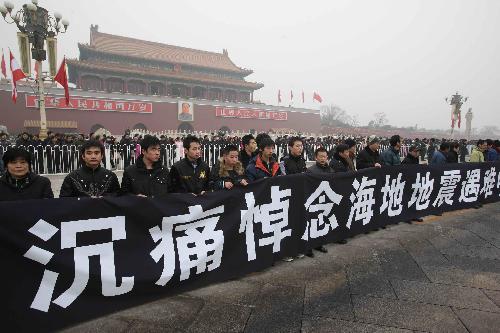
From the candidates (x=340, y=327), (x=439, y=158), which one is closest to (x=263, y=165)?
(x=340, y=327)

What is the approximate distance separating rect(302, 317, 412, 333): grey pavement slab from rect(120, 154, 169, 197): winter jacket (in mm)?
1851

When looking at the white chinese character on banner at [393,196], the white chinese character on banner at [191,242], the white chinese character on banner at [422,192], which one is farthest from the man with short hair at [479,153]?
the white chinese character on banner at [191,242]

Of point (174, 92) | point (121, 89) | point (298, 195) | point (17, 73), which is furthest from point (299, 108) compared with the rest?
point (298, 195)

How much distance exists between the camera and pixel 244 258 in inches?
127

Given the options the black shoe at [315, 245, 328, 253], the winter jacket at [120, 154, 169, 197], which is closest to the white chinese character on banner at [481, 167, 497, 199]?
the black shoe at [315, 245, 328, 253]

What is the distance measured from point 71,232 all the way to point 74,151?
943 centimetres

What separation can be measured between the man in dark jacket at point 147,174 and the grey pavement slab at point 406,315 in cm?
216

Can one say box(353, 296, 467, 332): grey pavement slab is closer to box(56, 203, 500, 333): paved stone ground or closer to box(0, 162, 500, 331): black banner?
box(56, 203, 500, 333): paved stone ground

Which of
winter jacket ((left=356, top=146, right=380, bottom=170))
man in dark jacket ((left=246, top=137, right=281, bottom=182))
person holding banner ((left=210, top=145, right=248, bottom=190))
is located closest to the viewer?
person holding banner ((left=210, top=145, right=248, bottom=190))

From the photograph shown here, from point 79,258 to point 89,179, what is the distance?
0.89m

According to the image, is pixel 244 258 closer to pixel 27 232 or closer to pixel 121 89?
pixel 27 232

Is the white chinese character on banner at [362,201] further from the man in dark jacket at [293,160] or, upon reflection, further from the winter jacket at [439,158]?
the winter jacket at [439,158]

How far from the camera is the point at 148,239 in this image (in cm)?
262

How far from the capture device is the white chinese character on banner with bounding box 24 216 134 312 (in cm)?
216
